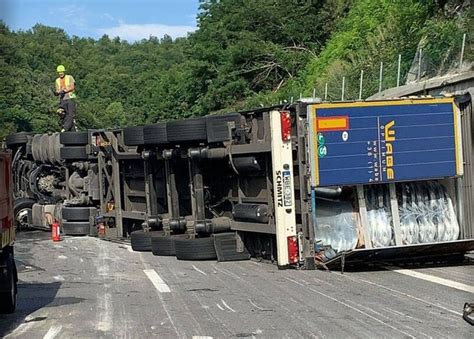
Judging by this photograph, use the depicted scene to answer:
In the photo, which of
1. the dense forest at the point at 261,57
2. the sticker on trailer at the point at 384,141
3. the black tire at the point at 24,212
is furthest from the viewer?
the dense forest at the point at 261,57

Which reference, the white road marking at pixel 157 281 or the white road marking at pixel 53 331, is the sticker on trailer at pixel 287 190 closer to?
the white road marking at pixel 157 281

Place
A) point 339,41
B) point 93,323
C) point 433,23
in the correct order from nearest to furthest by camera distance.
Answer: point 93,323, point 433,23, point 339,41

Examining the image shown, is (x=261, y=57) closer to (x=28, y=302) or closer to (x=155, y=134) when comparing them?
(x=155, y=134)

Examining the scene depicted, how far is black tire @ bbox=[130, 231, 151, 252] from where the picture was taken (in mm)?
15552

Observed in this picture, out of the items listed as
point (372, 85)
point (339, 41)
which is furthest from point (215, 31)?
point (372, 85)

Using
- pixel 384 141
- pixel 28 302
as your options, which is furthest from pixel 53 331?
pixel 384 141

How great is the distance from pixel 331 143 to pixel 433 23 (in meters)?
13.5

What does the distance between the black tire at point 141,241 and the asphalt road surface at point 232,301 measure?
1.88 meters

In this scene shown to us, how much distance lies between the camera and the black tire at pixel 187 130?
1359cm

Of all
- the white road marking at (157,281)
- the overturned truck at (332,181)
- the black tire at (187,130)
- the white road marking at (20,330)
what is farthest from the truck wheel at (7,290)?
the black tire at (187,130)

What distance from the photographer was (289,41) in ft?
171

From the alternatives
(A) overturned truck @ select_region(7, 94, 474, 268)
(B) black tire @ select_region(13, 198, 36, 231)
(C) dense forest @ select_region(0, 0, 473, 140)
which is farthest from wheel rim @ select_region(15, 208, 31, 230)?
(A) overturned truck @ select_region(7, 94, 474, 268)

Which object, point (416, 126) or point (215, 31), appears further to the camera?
point (215, 31)

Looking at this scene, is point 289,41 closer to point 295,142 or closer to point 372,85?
point 372,85
